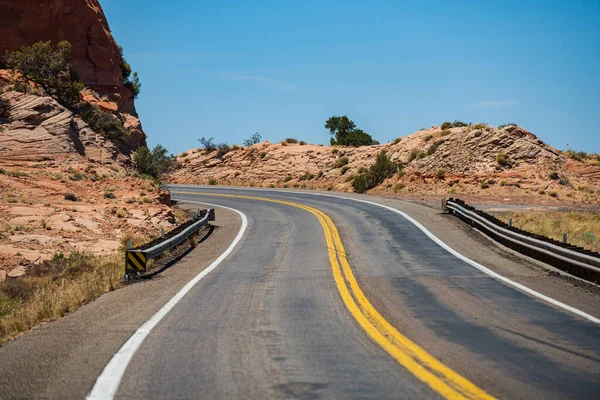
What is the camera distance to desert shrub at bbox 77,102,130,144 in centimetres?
3781

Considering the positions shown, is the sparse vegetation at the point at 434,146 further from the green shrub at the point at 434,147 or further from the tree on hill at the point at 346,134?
the tree on hill at the point at 346,134

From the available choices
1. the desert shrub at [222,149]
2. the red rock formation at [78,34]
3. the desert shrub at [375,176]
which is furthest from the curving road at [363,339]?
the desert shrub at [222,149]

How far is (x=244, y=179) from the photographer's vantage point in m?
62.2

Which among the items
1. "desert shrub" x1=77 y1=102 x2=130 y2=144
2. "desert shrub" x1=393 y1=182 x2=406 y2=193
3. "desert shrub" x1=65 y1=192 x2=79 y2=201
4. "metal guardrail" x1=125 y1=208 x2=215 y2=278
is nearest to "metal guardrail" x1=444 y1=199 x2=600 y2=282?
"metal guardrail" x1=125 y1=208 x2=215 y2=278

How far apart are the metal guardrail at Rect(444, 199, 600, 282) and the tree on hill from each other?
55.9m

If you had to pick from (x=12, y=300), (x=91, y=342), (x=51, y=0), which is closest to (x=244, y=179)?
(x=51, y=0)

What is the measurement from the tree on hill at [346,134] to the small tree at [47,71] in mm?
44056

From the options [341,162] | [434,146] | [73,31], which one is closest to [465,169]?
[434,146]

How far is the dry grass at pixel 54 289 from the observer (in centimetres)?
927

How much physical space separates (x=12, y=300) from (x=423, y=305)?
27.4 feet

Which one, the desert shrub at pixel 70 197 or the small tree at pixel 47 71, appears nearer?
the desert shrub at pixel 70 197

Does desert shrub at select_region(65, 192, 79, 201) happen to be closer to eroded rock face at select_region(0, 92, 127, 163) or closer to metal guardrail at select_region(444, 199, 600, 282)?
eroded rock face at select_region(0, 92, 127, 163)

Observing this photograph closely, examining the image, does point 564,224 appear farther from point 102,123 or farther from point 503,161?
point 102,123

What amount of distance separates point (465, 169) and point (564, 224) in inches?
716
